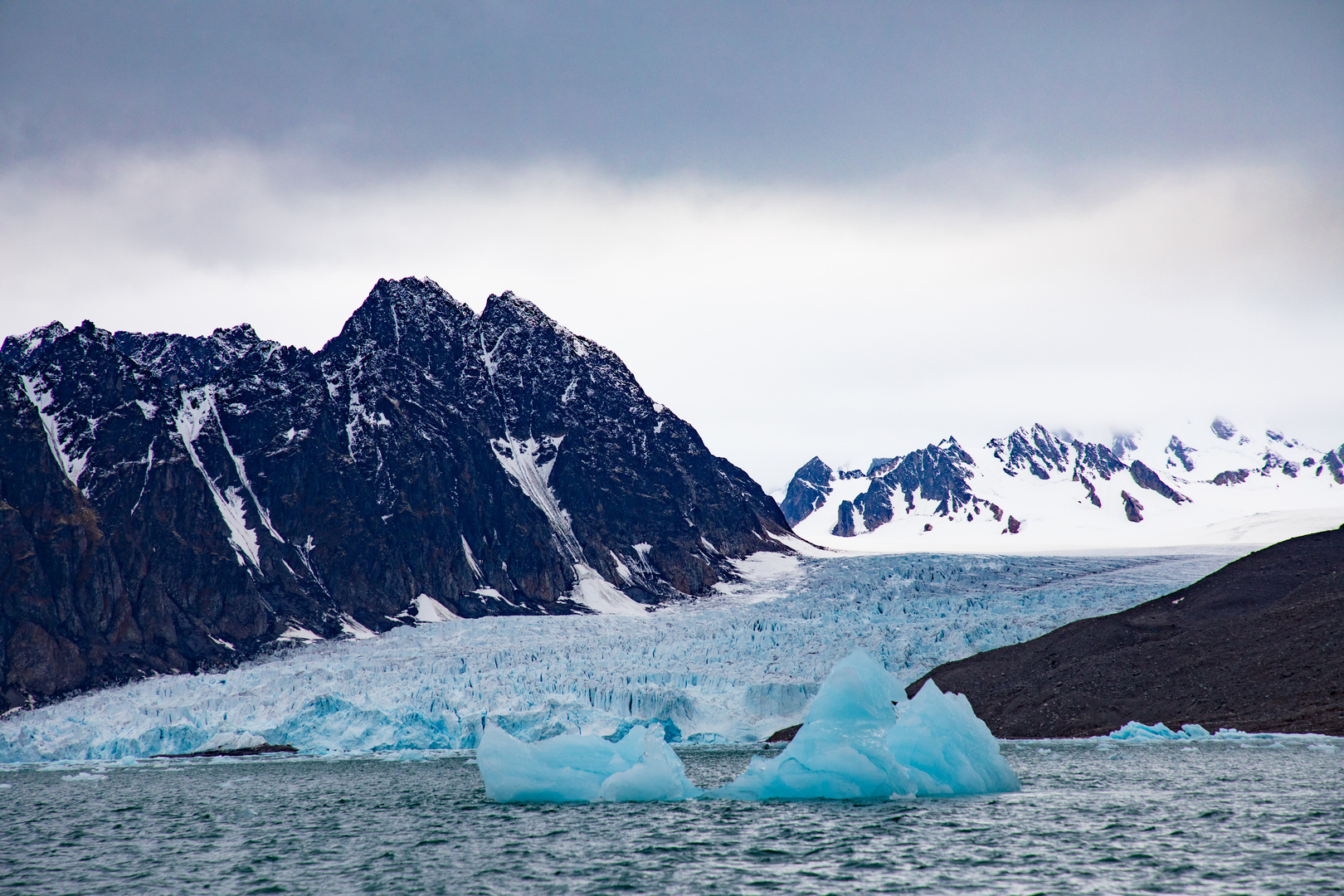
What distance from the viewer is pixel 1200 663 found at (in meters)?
72.6

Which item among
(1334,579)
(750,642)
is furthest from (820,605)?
(1334,579)

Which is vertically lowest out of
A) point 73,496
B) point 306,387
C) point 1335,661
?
point 1335,661

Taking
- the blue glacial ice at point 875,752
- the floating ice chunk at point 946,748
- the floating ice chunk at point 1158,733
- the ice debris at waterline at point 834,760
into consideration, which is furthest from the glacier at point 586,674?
the floating ice chunk at point 946,748

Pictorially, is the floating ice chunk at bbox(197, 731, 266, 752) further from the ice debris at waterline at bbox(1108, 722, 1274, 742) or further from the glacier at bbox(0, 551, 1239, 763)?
the ice debris at waterline at bbox(1108, 722, 1274, 742)

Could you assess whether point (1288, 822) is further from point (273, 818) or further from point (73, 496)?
point (73, 496)

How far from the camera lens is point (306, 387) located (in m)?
175

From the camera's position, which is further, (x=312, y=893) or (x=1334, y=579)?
(x=1334, y=579)

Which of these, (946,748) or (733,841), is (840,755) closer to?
(946,748)

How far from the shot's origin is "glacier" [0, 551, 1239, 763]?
266ft

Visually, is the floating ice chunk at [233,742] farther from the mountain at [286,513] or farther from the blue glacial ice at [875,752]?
the blue glacial ice at [875,752]

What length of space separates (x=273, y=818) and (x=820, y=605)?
75.6 meters

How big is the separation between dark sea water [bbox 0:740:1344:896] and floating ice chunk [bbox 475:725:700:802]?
96 cm

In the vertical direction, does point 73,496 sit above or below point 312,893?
above

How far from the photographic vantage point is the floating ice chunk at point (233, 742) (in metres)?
79.8
